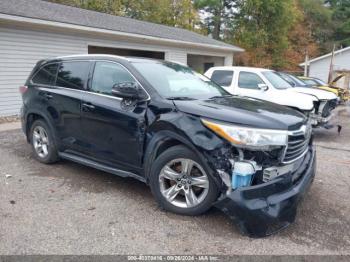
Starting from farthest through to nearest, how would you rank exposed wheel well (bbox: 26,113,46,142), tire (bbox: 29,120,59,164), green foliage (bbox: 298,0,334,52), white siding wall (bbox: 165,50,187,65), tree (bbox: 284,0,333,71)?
green foliage (bbox: 298,0,334,52) < tree (bbox: 284,0,333,71) < white siding wall (bbox: 165,50,187,65) < exposed wheel well (bbox: 26,113,46,142) < tire (bbox: 29,120,59,164)

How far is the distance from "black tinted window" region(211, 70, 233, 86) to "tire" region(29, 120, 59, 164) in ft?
17.7

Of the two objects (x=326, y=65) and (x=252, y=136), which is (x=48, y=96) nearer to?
(x=252, y=136)

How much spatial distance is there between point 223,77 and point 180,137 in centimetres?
626

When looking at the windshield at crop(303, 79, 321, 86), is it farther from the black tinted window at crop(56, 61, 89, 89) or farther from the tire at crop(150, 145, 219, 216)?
the tire at crop(150, 145, 219, 216)

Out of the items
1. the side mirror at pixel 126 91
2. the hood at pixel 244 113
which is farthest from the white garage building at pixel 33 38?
the hood at pixel 244 113

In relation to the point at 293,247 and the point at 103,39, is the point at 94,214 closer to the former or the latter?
the point at 293,247

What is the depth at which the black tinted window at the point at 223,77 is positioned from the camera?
9.26 metres

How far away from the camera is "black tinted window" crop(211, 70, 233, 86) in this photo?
9259mm

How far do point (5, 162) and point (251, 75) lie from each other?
640 centimetres

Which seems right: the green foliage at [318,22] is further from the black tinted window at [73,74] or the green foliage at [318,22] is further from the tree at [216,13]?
Result: the black tinted window at [73,74]

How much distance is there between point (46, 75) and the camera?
5.36 m

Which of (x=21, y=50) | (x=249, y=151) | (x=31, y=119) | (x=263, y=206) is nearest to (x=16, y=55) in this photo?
(x=21, y=50)

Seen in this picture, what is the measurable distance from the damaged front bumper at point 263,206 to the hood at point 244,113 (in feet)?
1.85

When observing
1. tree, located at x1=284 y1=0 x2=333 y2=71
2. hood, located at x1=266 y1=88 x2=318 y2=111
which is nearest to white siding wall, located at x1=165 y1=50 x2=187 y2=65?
hood, located at x1=266 y1=88 x2=318 y2=111
